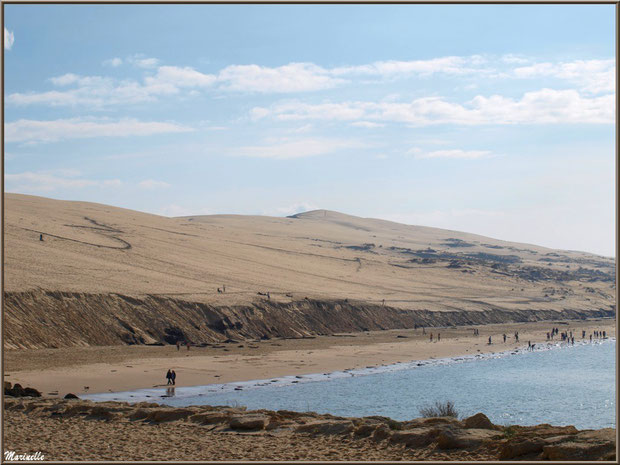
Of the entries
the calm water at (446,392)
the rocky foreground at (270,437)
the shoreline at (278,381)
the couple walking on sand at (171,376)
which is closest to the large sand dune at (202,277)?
the couple walking on sand at (171,376)

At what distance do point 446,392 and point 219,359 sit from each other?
13485 millimetres

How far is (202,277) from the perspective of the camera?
60062 millimetres

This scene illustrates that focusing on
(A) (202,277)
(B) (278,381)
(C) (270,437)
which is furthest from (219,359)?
(C) (270,437)

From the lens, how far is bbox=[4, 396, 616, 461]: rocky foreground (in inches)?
478

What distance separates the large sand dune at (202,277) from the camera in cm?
4262

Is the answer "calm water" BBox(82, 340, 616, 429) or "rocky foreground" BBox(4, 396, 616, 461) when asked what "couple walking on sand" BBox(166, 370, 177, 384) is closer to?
"calm water" BBox(82, 340, 616, 429)

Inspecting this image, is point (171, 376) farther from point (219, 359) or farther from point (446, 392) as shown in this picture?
point (446, 392)

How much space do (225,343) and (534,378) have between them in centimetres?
2004

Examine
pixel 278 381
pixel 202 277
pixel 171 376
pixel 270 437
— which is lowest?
pixel 278 381

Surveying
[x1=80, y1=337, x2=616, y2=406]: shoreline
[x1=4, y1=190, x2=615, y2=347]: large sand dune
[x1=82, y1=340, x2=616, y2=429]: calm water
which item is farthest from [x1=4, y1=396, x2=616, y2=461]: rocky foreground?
[x1=4, y1=190, x2=615, y2=347]: large sand dune

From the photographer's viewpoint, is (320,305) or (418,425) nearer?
(418,425)

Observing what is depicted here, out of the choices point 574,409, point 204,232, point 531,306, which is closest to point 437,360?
Answer: point 574,409

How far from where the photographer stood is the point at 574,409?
2905 cm

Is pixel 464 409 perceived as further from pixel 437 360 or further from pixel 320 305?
pixel 320 305
